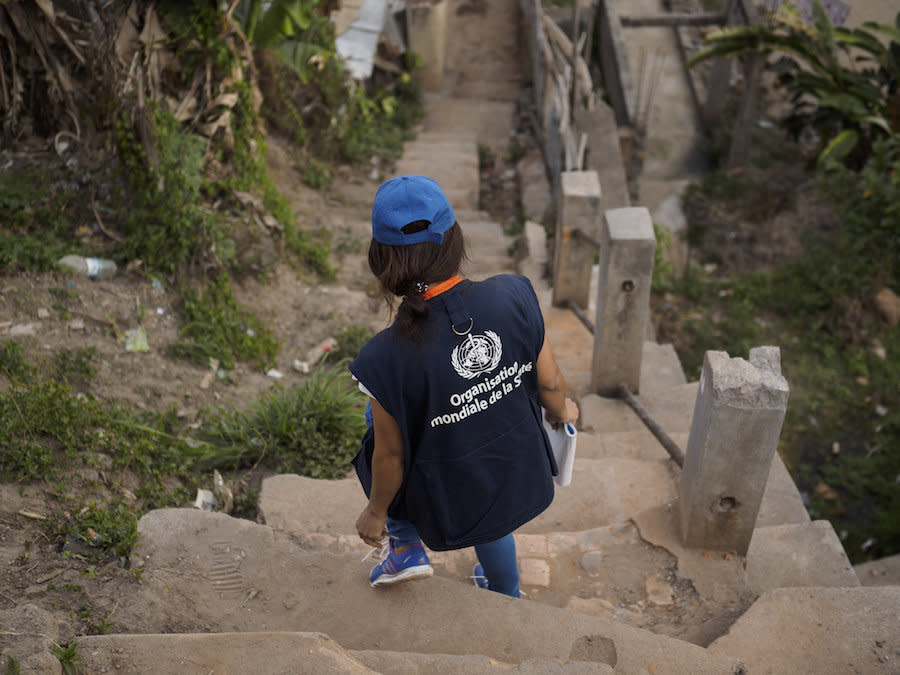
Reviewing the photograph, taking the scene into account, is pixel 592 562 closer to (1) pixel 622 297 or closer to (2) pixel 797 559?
(2) pixel 797 559

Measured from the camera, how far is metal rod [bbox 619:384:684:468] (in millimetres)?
3133

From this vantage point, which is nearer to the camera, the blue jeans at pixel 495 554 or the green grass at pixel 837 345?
the blue jeans at pixel 495 554

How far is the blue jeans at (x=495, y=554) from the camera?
7.54 ft

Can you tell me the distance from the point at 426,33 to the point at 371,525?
9045mm

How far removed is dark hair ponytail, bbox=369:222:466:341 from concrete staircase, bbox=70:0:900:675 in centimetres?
82

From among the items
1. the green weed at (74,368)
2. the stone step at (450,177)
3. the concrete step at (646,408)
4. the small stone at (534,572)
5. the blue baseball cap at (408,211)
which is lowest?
the stone step at (450,177)

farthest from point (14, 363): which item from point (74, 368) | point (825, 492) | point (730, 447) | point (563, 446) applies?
point (825, 492)

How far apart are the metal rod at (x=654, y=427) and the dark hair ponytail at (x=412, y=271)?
1613mm

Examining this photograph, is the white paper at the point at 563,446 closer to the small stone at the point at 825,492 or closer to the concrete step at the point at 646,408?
the concrete step at the point at 646,408

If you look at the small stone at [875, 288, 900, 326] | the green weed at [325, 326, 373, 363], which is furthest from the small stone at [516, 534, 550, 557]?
the small stone at [875, 288, 900, 326]

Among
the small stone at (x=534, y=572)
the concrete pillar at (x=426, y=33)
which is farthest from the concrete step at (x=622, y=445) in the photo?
the concrete pillar at (x=426, y=33)

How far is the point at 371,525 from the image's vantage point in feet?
7.06

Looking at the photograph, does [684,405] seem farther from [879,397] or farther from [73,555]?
[73,555]

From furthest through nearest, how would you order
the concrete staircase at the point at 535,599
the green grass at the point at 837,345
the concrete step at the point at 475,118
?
1. the concrete step at the point at 475,118
2. the green grass at the point at 837,345
3. the concrete staircase at the point at 535,599
